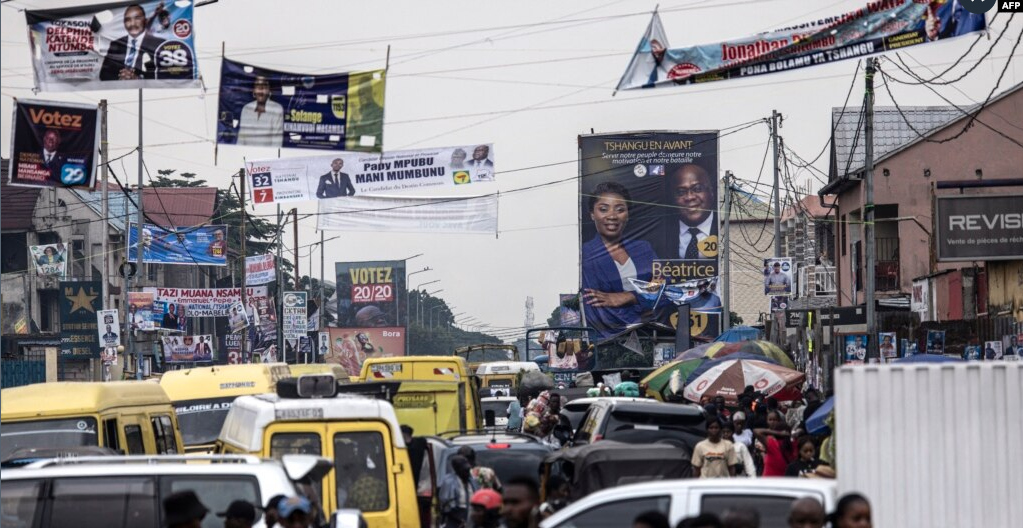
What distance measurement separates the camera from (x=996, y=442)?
29.2 ft

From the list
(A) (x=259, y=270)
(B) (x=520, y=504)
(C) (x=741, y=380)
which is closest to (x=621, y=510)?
(B) (x=520, y=504)

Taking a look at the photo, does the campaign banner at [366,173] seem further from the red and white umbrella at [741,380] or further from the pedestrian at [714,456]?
the pedestrian at [714,456]

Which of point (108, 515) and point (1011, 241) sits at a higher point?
point (1011, 241)

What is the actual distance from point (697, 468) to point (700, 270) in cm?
5180

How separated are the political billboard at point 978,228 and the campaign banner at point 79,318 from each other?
96.4ft

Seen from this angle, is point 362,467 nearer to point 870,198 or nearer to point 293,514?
point 293,514

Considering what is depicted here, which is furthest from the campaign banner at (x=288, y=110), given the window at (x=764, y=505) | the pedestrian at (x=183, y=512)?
the window at (x=764, y=505)

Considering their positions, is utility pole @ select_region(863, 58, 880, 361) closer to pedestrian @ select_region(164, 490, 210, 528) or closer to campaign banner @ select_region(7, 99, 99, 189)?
campaign banner @ select_region(7, 99, 99, 189)

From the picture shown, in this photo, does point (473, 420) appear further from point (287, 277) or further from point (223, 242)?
point (287, 277)

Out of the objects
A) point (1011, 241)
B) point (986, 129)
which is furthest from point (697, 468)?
point (986, 129)

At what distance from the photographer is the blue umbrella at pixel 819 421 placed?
16.0 m

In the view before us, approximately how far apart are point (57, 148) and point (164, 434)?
10.0m

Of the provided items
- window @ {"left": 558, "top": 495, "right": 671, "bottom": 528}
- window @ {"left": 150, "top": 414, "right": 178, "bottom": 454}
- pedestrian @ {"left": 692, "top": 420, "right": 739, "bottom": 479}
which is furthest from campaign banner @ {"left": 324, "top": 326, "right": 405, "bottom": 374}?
window @ {"left": 558, "top": 495, "right": 671, "bottom": 528}

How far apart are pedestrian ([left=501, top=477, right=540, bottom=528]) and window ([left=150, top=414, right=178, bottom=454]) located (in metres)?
8.40
